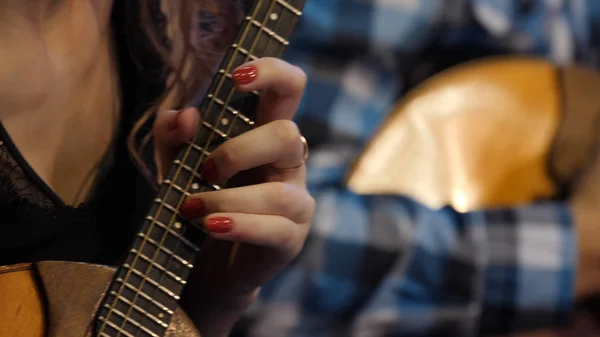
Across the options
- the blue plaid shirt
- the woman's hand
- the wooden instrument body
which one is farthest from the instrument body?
the wooden instrument body

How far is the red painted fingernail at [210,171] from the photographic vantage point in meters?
0.36

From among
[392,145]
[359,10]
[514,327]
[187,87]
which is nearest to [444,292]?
[514,327]

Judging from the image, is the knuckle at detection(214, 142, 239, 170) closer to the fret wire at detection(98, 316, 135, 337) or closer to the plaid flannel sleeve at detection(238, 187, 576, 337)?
the fret wire at detection(98, 316, 135, 337)

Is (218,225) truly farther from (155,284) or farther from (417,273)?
(417,273)

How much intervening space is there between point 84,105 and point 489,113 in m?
0.67

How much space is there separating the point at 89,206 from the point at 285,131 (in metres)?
0.11

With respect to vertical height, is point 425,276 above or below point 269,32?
below

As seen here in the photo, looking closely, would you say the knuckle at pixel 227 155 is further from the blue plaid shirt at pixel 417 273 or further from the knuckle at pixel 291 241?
the blue plaid shirt at pixel 417 273

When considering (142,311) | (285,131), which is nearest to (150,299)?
(142,311)

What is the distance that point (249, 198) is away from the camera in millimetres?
373

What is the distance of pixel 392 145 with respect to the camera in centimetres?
90

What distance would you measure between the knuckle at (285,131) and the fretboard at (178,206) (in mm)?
15

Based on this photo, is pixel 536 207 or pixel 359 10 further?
pixel 359 10

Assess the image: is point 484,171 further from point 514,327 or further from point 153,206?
point 153,206
